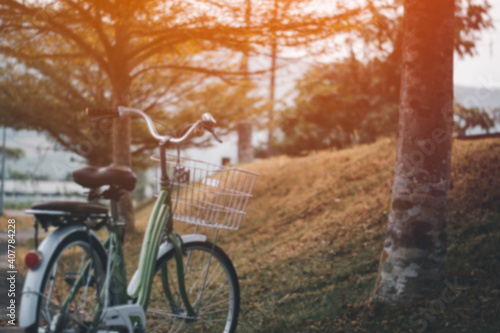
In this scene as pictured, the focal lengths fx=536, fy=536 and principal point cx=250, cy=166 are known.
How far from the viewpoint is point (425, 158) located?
425 cm

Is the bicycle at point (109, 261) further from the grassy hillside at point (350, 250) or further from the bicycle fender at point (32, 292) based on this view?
the grassy hillside at point (350, 250)

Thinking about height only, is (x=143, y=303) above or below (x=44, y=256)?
below

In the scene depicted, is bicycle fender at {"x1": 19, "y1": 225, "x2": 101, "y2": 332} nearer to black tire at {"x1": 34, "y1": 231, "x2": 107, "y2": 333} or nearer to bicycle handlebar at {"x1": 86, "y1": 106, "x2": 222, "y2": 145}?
black tire at {"x1": 34, "y1": 231, "x2": 107, "y2": 333}

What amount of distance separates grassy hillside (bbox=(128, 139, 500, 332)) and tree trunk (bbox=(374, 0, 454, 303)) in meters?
0.24

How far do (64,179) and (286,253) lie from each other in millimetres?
14703

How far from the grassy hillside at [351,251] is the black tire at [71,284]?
1.93 meters

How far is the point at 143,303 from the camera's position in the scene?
308 cm

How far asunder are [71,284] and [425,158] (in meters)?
2.82

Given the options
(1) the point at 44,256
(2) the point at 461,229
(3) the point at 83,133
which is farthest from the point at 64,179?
(1) the point at 44,256

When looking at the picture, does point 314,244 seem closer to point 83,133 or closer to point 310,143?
point 83,133

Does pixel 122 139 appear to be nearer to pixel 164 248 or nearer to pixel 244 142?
pixel 164 248

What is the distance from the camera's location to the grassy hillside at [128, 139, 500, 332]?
416cm

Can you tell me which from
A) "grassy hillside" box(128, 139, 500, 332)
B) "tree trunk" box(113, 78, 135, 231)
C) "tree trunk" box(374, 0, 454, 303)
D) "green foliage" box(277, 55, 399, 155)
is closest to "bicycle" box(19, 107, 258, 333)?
"grassy hillside" box(128, 139, 500, 332)

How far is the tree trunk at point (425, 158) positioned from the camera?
14.0 feet
